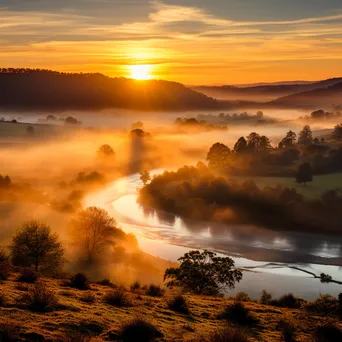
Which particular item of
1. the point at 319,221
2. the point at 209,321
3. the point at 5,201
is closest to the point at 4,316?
the point at 209,321

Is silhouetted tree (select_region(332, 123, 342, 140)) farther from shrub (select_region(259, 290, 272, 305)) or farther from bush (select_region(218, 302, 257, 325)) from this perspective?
bush (select_region(218, 302, 257, 325))

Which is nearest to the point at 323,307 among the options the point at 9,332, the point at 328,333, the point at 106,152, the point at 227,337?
the point at 328,333

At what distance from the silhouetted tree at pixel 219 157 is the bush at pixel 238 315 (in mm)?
115411

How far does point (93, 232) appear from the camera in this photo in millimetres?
64438

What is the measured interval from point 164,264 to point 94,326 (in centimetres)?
4511

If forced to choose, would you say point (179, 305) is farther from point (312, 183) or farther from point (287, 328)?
point (312, 183)

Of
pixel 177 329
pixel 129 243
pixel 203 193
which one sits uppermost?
pixel 203 193

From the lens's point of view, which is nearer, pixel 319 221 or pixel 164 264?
pixel 164 264

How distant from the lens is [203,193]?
11356 cm

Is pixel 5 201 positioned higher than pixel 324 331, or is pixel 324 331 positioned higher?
pixel 5 201

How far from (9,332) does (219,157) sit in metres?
126

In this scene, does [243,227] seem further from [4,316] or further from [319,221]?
[4,316]

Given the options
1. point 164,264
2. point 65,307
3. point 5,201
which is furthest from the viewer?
point 5,201

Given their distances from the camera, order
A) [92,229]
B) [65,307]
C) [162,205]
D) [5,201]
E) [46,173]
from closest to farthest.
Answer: [65,307], [92,229], [5,201], [162,205], [46,173]
